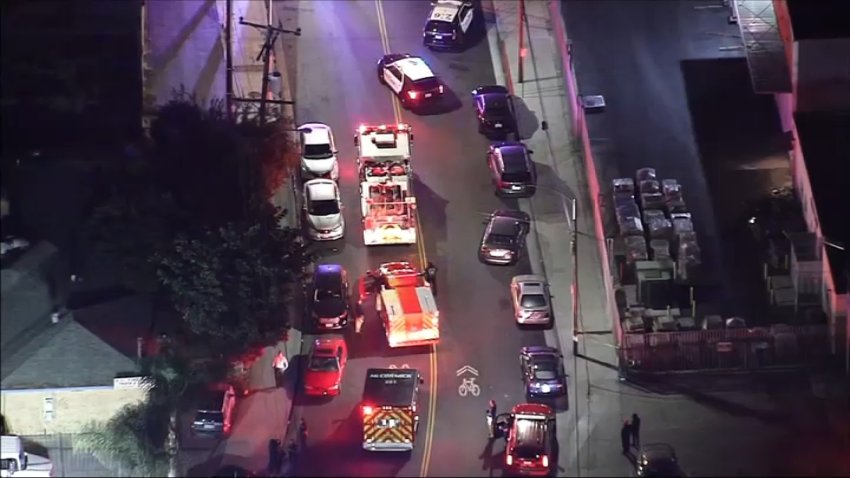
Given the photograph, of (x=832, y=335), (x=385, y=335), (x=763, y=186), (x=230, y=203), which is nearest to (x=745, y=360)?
(x=832, y=335)

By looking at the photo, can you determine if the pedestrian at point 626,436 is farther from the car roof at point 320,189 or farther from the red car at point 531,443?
the car roof at point 320,189

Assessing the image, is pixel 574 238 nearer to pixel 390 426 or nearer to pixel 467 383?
pixel 467 383

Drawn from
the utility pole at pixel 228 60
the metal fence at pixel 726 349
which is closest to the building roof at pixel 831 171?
the metal fence at pixel 726 349

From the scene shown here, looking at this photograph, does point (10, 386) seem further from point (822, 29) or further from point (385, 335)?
point (822, 29)

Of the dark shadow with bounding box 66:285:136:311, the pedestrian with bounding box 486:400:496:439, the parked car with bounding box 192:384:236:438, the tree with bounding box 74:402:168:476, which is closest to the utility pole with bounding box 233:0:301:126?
the dark shadow with bounding box 66:285:136:311

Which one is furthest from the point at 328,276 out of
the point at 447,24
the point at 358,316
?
the point at 447,24
